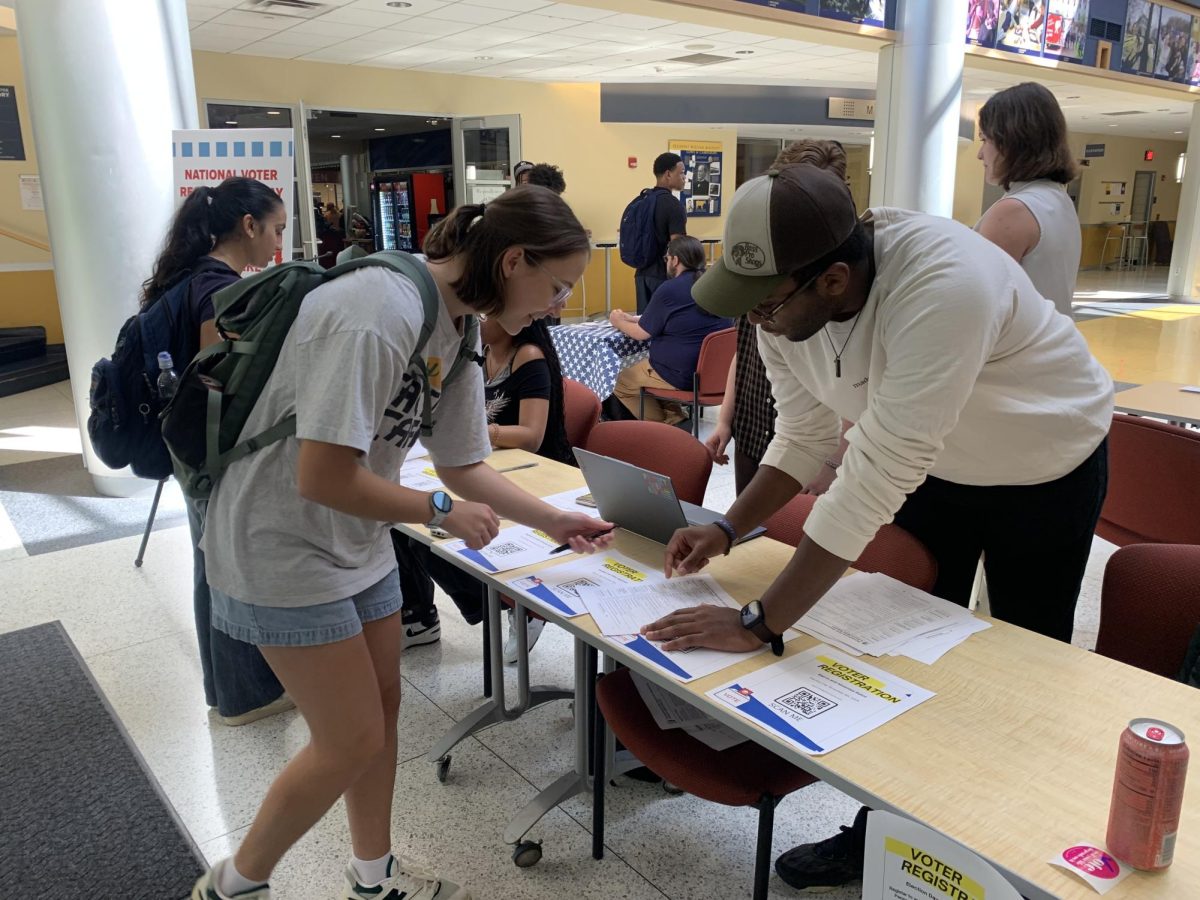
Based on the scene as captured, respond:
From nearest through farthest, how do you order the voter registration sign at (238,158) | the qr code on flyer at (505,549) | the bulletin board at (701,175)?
the qr code on flyer at (505,549)
the voter registration sign at (238,158)
the bulletin board at (701,175)

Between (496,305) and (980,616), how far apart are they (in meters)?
0.95

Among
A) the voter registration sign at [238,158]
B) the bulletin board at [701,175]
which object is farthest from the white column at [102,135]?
the bulletin board at [701,175]

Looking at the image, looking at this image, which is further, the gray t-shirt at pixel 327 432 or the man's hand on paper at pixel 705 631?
the man's hand on paper at pixel 705 631

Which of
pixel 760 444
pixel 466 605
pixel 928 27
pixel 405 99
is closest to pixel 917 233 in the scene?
pixel 760 444

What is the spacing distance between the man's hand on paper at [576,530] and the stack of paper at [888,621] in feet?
1.56

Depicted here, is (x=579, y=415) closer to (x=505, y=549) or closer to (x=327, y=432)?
(x=505, y=549)

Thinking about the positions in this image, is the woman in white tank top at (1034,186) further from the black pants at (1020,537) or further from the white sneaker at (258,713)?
the white sneaker at (258,713)

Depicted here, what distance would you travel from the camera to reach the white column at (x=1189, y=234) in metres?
12.1

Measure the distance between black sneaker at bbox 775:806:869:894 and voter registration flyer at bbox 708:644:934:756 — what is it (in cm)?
61

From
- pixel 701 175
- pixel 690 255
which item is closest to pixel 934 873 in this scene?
pixel 690 255

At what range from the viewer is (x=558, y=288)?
4.54 ft

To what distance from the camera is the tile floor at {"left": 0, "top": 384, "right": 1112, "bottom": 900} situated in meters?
1.84

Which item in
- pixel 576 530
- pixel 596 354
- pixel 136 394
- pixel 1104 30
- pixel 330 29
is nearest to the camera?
pixel 576 530

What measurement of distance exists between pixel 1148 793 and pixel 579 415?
2.29 metres
